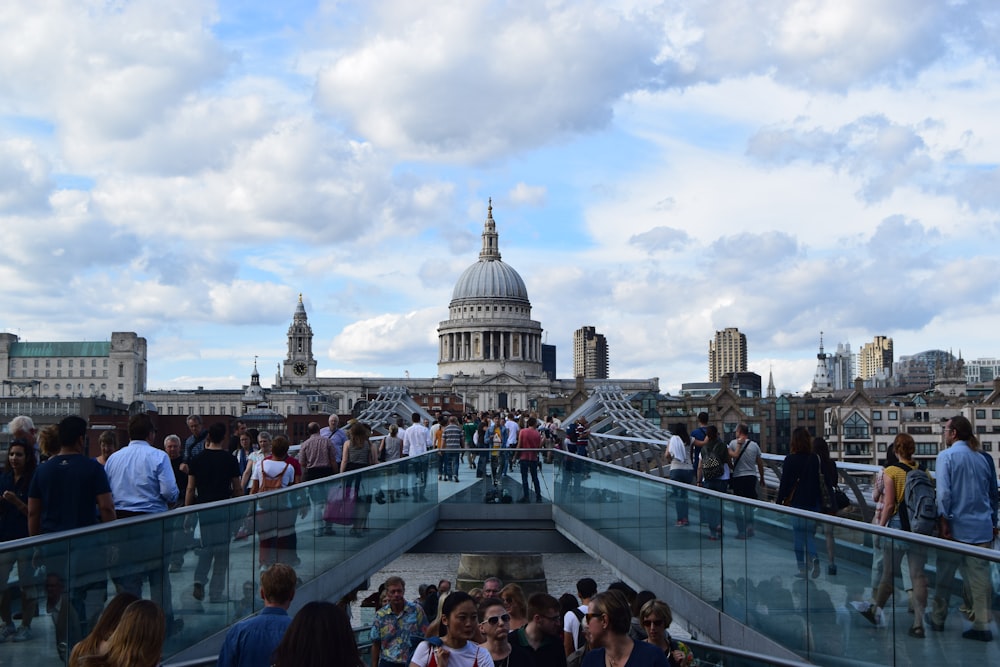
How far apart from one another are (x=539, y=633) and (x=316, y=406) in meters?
154

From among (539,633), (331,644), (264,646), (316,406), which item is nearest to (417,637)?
(539,633)

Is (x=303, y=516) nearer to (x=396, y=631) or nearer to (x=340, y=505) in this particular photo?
(x=340, y=505)

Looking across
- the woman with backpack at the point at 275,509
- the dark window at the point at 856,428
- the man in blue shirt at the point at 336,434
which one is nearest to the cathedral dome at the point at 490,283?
the dark window at the point at 856,428

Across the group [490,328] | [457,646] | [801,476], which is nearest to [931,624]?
[457,646]

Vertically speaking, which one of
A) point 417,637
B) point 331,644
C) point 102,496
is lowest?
point 417,637

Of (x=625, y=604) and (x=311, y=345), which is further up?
(x=311, y=345)

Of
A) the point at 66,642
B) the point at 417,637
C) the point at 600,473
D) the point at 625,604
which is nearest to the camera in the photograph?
the point at 625,604

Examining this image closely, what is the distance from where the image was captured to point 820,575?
28.6 ft

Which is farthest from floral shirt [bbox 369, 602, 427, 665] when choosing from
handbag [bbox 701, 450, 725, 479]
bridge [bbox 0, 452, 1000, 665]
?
handbag [bbox 701, 450, 725, 479]

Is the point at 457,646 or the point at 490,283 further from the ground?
the point at 490,283

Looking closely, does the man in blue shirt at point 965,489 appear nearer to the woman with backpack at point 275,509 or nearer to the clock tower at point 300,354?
the woman with backpack at point 275,509

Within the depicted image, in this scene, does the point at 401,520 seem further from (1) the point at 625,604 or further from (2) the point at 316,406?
(2) the point at 316,406

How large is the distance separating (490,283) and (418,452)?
16363 centimetres

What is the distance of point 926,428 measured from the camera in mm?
95625
